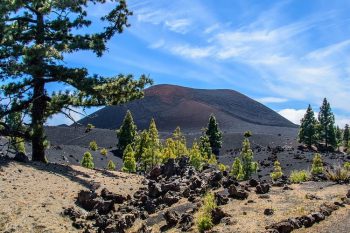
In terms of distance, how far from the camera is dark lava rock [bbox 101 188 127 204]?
17620 mm

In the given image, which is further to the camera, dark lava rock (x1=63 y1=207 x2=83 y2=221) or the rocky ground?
dark lava rock (x1=63 y1=207 x2=83 y2=221)

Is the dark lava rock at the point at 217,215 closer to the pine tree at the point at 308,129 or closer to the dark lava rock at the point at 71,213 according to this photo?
the dark lava rock at the point at 71,213

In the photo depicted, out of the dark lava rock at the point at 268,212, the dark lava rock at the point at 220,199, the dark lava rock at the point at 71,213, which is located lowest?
the dark lava rock at the point at 71,213

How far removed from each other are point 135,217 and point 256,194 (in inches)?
170

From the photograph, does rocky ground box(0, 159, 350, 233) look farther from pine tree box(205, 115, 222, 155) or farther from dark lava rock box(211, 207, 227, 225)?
pine tree box(205, 115, 222, 155)

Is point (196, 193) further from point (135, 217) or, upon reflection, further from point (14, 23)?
point (14, 23)

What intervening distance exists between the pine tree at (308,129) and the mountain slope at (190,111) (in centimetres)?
4176

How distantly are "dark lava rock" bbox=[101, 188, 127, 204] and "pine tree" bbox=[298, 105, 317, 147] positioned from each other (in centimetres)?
7128

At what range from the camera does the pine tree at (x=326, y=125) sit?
8806 cm

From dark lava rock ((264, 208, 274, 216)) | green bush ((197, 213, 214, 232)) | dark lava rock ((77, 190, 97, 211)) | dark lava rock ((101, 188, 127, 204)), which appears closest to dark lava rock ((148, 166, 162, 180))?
dark lava rock ((101, 188, 127, 204))

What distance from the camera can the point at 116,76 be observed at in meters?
23.1

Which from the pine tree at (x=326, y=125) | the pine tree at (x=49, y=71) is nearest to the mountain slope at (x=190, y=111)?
the pine tree at (x=326, y=125)

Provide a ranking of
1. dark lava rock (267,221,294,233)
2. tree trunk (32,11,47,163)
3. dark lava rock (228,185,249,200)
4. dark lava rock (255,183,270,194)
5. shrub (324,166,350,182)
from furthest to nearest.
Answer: tree trunk (32,11,47,163), shrub (324,166,350,182), dark lava rock (255,183,270,194), dark lava rock (228,185,249,200), dark lava rock (267,221,294,233)

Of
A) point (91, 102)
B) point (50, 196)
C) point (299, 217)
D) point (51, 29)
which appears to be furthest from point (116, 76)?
point (299, 217)
